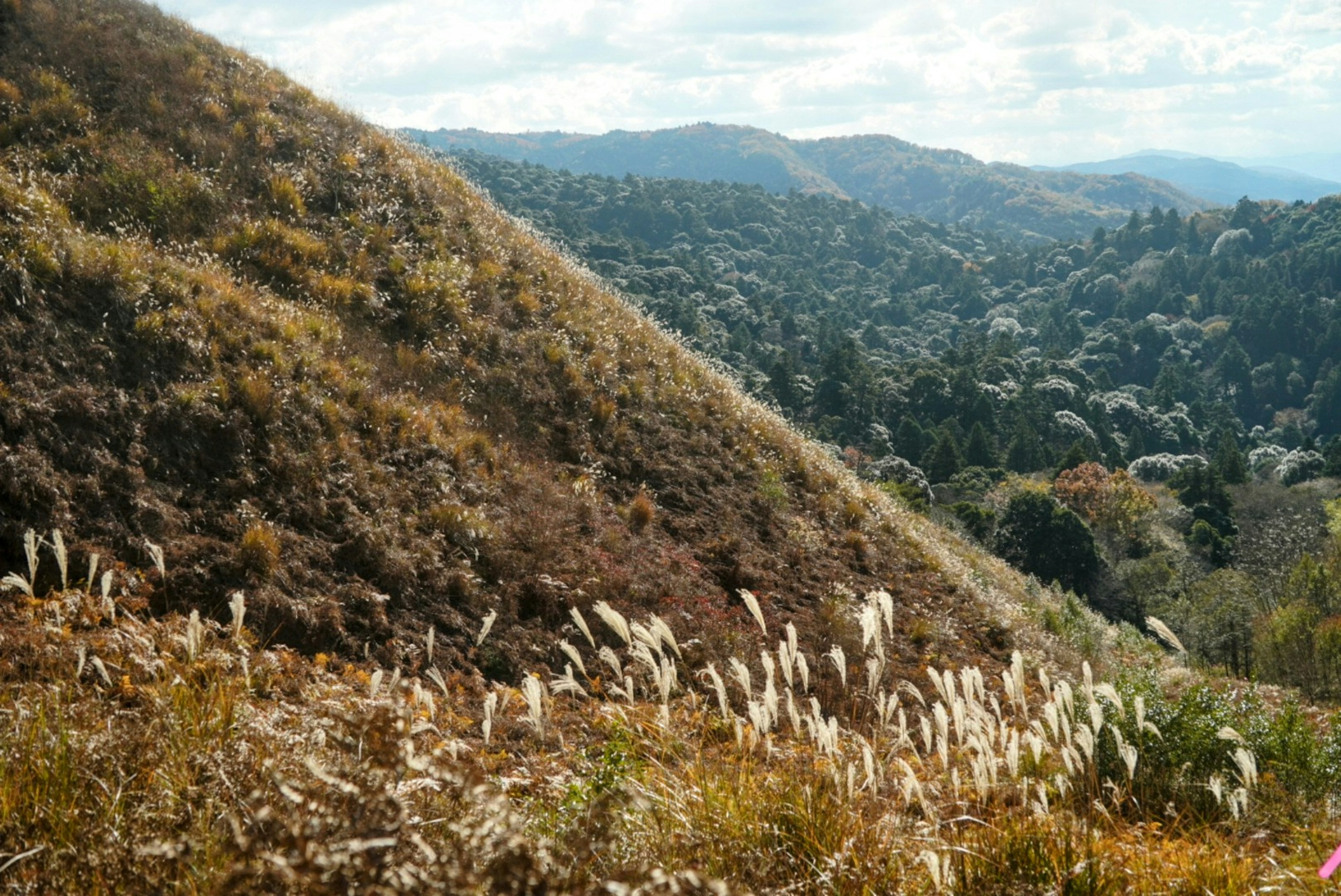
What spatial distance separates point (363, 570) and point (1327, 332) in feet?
438

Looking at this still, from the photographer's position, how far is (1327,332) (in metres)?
111

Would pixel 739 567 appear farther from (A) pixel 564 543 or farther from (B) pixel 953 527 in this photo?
(B) pixel 953 527

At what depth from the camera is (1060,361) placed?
94250 millimetres

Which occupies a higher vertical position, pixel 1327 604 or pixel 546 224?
pixel 546 224

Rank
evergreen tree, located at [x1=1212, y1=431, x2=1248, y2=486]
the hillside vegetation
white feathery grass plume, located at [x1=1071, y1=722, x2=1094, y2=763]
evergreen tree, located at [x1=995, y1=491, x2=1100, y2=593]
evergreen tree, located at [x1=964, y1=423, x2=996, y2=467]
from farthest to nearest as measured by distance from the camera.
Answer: evergreen tree, located at [x1=964, y1=423, x2=996, y2=467] → evergreen tree, located at [x1=1212, y1=431, x2=1248, y2=486] → evergreen tree, located at [x1=995, y1=491, x2=1100, y2=593] → white feathery grass plume, located at [x1=1071, y1=722, x2=1094, y2=763] → the hillside vegetation

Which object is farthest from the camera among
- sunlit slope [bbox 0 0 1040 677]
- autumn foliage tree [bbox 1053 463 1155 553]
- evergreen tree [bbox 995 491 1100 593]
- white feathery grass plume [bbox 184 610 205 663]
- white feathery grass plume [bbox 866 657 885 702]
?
autumn foliage tree [bbox 1053 463 1155 553]

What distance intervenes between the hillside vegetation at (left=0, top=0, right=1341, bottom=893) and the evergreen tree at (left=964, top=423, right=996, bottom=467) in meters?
53.5

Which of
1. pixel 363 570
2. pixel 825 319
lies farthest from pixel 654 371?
pixel 825 319

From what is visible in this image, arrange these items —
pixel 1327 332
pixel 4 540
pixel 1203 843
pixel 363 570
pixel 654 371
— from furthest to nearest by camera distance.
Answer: pixel 1327 332
pixel 654 371
pixel 363 570
pixel 4 540
pixel 1203 843

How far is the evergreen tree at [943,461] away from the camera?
63.5m

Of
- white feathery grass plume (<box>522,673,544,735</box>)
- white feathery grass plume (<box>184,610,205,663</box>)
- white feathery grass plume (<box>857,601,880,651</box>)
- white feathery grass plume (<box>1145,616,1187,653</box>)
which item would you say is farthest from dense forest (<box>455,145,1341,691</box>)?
white feathery grass plume (<box>184,610,205,663</box>)

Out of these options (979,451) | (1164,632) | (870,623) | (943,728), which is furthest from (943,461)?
(943,728)

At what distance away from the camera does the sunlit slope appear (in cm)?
724

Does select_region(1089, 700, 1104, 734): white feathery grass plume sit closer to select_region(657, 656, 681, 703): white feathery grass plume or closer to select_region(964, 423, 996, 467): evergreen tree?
select_region(657, 656, 681, 703): white feathery grass plume
